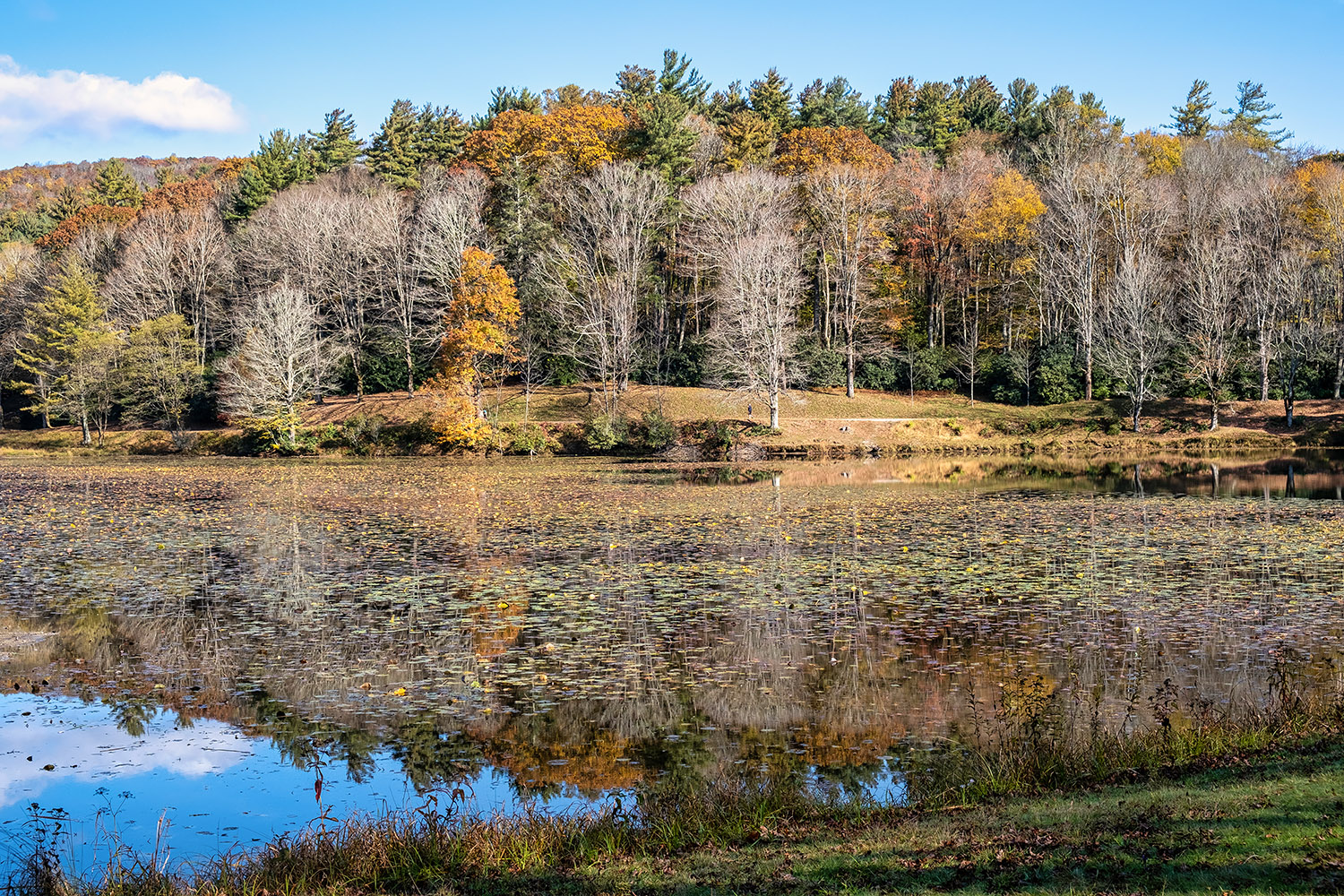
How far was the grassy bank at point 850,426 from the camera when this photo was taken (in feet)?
173

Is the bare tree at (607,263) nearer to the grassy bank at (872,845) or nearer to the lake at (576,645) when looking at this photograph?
the lake at (576,645)

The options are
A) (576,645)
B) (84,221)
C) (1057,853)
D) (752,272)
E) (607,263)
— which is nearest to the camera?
(1057,853)

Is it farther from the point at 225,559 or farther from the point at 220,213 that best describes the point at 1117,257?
the point at 220,213

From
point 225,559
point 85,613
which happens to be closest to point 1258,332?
point 225,559

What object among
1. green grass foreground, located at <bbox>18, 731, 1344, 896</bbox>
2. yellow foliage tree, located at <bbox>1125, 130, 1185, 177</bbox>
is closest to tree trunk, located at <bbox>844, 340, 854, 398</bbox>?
yellow foliage tree, located at <bbox>1125, 130, 1185, 177</bbox>

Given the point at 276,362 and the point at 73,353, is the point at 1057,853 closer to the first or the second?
the point at 276,362

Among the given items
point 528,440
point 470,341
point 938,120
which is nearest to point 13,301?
point 470,341

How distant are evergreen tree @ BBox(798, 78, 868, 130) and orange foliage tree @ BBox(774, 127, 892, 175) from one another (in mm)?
9784

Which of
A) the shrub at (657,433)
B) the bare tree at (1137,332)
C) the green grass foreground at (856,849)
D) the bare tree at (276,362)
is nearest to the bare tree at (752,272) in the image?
the shrub at (657,433)

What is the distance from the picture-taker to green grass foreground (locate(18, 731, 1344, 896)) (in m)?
6.23

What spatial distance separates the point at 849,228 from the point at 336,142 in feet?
189

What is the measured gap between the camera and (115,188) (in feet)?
334

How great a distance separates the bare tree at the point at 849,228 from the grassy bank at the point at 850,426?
6.02 m

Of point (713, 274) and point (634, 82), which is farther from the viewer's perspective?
point (634, 82)
